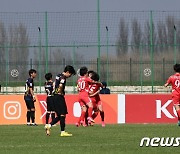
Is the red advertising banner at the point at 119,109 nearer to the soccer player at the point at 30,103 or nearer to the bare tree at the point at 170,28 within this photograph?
the soccer player at the point at 30,103

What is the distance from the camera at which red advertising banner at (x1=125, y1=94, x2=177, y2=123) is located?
32469 mm

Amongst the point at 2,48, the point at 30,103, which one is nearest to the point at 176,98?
the point at 30,103

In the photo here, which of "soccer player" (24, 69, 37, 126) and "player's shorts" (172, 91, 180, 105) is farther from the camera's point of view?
"soccer player" (24, 69, 37, 126)

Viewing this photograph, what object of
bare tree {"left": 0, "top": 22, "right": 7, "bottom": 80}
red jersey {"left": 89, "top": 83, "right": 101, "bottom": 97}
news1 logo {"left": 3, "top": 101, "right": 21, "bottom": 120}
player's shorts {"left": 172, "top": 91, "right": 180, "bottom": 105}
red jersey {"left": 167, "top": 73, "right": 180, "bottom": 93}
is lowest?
news1 logo {"left": 3, "top": 101, "right": 21, "bottom": 120}

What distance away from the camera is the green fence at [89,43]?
3628 cm

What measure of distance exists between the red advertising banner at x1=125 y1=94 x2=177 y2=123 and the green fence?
4.19 metres

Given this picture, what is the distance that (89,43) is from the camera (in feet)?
119

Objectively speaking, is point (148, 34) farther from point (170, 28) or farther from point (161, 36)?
point (170, 28)

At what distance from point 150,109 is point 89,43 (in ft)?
17.0

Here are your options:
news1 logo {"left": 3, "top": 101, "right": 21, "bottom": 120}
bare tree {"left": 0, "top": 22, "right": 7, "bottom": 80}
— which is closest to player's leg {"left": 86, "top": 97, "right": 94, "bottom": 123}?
news1 logo {"left": 3, "top": 101, "right": 21, "bottom": 120}

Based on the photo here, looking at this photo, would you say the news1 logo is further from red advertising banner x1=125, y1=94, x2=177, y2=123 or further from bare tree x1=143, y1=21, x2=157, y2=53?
bare tree x1=143, y1=21, x2=157, y2=53

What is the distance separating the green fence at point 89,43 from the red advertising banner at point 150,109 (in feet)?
13.8

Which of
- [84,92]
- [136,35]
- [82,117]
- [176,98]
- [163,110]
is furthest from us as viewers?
[136,35]

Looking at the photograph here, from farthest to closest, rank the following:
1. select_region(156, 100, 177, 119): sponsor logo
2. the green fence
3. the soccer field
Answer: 1. the green fence
2. select_region(156, 100, 177, 119): sponsor logo
3. the soccer field
